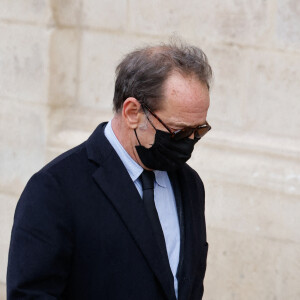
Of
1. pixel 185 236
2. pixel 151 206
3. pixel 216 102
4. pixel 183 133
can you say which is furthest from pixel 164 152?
pixel 216 102

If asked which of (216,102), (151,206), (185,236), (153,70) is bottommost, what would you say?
(216,102)

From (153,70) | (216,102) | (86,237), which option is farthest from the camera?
(216,102)

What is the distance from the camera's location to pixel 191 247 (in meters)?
2.90

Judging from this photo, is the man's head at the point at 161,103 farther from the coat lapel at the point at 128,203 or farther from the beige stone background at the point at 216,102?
the beige stone background at the point at 216,102

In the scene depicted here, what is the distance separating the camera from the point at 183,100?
2707 millimetres

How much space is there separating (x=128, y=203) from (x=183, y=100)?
16.4 inches

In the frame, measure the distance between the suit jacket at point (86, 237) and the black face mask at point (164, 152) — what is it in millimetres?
98

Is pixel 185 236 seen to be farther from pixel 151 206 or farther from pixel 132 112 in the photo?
pixel 132 112

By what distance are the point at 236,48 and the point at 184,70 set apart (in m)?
2.13

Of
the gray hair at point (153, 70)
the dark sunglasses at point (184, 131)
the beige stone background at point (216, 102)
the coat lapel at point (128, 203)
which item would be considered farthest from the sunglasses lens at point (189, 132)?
the beige stone background at point (216, 102)

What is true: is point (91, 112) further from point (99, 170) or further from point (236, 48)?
point (99, 170)

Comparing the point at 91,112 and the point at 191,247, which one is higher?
the point at 191,247

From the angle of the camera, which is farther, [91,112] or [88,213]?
[91,112]

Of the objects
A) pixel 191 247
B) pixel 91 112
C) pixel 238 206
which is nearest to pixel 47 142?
pixel 91 112
